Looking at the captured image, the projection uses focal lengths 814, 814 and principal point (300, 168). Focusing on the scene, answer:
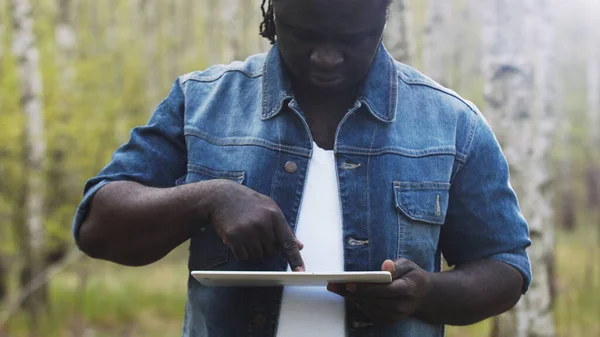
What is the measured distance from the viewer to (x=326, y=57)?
213cm

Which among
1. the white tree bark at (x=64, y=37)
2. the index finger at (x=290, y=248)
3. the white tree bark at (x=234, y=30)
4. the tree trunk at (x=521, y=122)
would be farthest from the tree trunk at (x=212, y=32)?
the index finger at (x=290, y=248)

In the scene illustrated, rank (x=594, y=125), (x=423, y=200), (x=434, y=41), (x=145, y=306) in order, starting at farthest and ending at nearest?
(x=594, y=125) → (x=434, y=41) → (x=145, y=306) → (x=423, y=200)

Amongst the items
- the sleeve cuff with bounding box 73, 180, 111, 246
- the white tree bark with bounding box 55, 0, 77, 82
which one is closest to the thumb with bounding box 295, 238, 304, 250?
the sleeve cuff with bounding box 73, 180, 111, 246

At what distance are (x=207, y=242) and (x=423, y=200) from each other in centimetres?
60

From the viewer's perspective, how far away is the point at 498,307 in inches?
91.1

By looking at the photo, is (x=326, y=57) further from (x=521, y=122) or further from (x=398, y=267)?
(x=521, y=122)

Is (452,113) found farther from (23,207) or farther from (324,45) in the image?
(23,207)

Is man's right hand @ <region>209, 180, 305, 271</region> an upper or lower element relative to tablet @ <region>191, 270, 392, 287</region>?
upper

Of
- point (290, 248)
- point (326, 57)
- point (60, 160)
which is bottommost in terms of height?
point (60, 160)

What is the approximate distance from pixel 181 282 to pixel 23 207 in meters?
4.58

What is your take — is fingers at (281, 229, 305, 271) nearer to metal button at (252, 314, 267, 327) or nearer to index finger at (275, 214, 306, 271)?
index finger at (275, 214, 306, 271)

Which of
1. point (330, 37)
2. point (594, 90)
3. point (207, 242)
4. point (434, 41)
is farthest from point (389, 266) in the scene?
point (594, 90)

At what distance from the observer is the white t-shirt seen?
2.17m

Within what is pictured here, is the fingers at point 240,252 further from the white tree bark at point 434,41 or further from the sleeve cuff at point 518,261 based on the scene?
the white tree bark at point 434,41
